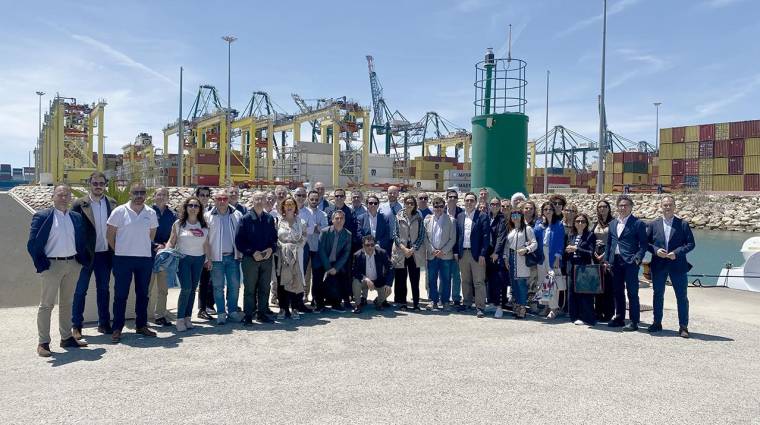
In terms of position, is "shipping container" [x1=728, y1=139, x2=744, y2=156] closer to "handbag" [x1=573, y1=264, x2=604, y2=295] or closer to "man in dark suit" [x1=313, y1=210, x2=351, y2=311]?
"handbag" [x1=573, y1=264, x2=604, y2=295]

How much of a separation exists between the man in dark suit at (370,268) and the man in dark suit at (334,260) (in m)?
0.17

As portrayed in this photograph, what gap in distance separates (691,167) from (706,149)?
6.78ft

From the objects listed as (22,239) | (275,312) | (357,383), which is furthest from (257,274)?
(22,239)

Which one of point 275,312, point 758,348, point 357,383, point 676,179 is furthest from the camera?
point 676,179

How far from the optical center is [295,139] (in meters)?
55.0

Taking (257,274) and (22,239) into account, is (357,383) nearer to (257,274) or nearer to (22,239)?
(257,274)

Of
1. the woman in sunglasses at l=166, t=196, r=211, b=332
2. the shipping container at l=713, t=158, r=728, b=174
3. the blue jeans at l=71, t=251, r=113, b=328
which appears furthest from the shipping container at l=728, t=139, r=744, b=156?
the blue jeans at l=71, t=251, r=113, b=328

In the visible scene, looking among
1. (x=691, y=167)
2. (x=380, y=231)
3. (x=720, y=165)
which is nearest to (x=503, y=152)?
(x=380, y=231)

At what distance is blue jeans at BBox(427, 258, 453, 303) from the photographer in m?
7.33

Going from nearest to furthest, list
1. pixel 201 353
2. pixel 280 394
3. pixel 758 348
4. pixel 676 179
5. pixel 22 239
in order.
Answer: pixel 280 394 → pixel 201 353 → pixel 758 348 → pixel 22 239 → pixel 676 179

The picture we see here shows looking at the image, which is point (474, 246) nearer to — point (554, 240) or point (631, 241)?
point (554, 240)

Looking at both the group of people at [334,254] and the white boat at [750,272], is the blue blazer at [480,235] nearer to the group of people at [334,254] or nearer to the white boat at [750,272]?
the group of people at [334,254]

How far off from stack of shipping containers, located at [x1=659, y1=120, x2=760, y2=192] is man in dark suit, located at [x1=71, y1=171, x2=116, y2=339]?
172 ft

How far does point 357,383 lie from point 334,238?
3015 mm
